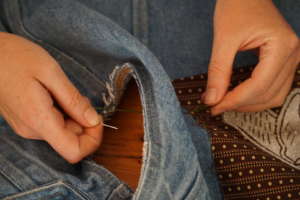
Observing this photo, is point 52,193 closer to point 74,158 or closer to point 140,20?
point 74,158

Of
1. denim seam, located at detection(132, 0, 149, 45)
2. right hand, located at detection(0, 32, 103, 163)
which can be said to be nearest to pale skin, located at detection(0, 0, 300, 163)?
right hand, located at detection(0, 32, 103, 163)

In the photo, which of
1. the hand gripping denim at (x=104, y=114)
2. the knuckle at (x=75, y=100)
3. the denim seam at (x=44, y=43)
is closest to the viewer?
the hand gripping denim at (x=104, y=114)

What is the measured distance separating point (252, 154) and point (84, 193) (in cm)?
28

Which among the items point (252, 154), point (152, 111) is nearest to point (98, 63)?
point (152, 111)

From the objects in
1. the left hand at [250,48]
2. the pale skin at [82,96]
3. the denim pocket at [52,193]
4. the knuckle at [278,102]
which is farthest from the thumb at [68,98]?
the knuckle at [278,102]

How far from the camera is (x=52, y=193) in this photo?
0.55m

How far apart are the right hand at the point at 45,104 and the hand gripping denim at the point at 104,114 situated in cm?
4

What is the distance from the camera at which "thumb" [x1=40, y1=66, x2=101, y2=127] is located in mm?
580

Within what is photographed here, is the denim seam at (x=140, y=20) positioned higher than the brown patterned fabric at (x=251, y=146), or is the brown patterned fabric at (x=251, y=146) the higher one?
the denim seam at (x=140, y=20)

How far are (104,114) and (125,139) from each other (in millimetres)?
58

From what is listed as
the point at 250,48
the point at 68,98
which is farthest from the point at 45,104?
the point at 250,48

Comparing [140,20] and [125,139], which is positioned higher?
[140,20]

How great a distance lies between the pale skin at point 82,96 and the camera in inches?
22.8

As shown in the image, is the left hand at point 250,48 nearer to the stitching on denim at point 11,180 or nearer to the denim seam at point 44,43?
the denim seam at point 44,43
